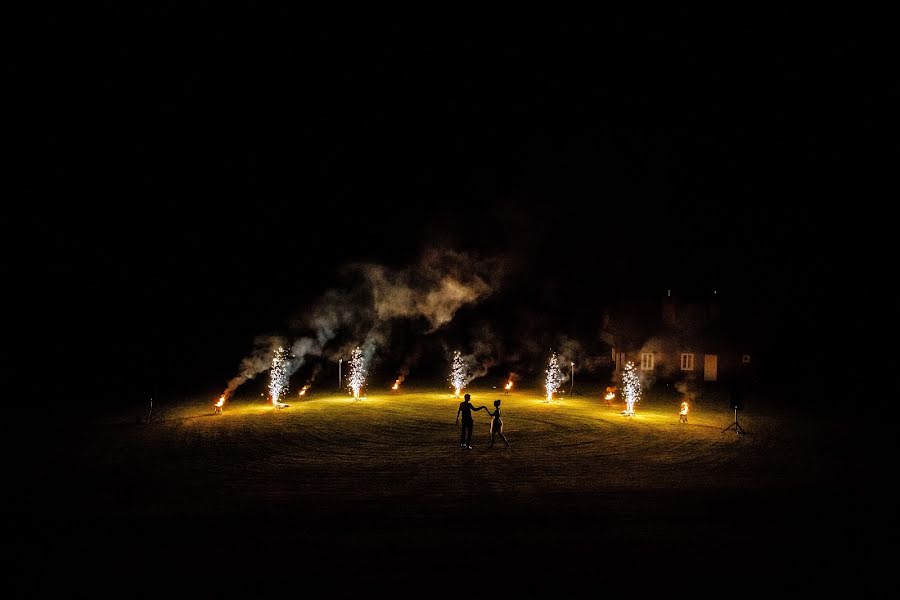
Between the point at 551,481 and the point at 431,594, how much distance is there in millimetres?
5774

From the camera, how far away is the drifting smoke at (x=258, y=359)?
32.4 metres

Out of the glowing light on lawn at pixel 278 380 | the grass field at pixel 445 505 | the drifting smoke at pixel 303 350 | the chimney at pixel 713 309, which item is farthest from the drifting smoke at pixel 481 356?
the grass field at pixel 445 505

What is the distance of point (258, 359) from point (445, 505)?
31037 mm

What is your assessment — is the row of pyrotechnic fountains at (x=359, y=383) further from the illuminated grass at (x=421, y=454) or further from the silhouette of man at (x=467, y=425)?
the silhouette of man at (x=467, y=425)

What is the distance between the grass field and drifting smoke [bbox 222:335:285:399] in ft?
42.7

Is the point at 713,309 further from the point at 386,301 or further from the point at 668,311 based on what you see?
the point at 386,301

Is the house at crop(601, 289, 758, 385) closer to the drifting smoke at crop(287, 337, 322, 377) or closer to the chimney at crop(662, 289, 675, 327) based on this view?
the chimney at crop(662, 289, 675, 327)

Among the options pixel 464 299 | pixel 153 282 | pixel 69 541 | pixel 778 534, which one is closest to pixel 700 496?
pixel 778 534

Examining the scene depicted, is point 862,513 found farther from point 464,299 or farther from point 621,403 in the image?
point 464,299

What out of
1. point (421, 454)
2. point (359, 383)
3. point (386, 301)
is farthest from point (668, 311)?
point (421, 454)

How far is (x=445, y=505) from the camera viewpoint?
10609mm

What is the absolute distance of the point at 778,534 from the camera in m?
9.28

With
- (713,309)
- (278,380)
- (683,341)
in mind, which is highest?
(713,309)

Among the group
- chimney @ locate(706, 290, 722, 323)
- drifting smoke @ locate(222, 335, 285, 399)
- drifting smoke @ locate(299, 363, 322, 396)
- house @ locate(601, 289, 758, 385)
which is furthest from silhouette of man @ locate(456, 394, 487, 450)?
chimney @ locate(706, 290, 722, 323)
